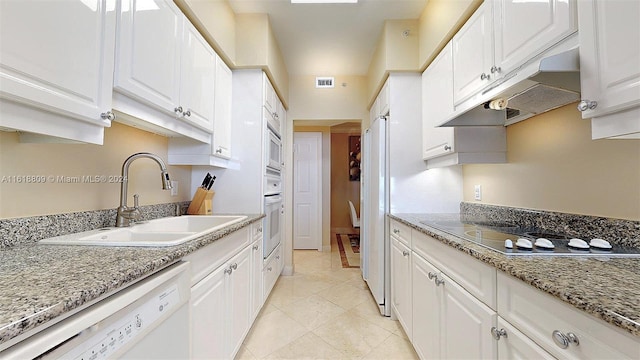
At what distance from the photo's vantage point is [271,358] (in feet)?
5.39

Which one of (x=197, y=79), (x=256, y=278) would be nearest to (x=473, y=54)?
(x=197, y=79)

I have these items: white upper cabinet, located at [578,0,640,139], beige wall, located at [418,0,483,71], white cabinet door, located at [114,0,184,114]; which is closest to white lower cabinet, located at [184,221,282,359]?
white cabinet door, located at [114,0,184,114]

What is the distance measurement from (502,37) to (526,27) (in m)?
0.17

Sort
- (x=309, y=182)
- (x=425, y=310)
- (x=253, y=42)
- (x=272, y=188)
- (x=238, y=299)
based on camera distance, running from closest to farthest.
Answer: (x=425, y=310) < (x=238, y=299) < (x=253, y=42) < (x=272, y=188) < (x=309, y=182)

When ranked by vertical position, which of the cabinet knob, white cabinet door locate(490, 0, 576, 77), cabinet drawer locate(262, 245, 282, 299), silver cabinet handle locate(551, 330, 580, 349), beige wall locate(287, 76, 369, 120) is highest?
beige wall locate(287, 76, 369, 120)

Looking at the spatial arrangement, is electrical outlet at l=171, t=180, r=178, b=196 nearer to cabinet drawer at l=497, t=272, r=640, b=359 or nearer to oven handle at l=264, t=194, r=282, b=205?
oven handle at l=264, t=194, r=282, b=205

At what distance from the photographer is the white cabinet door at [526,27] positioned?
0.97 meters

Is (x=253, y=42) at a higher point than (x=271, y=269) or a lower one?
higher

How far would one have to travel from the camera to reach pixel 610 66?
31.0 inches

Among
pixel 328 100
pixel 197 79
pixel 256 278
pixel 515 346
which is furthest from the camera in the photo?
pixel 328 100

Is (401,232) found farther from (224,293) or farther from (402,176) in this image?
(224,293)

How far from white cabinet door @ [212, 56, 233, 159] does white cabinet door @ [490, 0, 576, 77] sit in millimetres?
1817

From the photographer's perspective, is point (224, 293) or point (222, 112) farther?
point (222, 112)

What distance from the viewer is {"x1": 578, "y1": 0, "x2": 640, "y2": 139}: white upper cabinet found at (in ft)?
2.40
